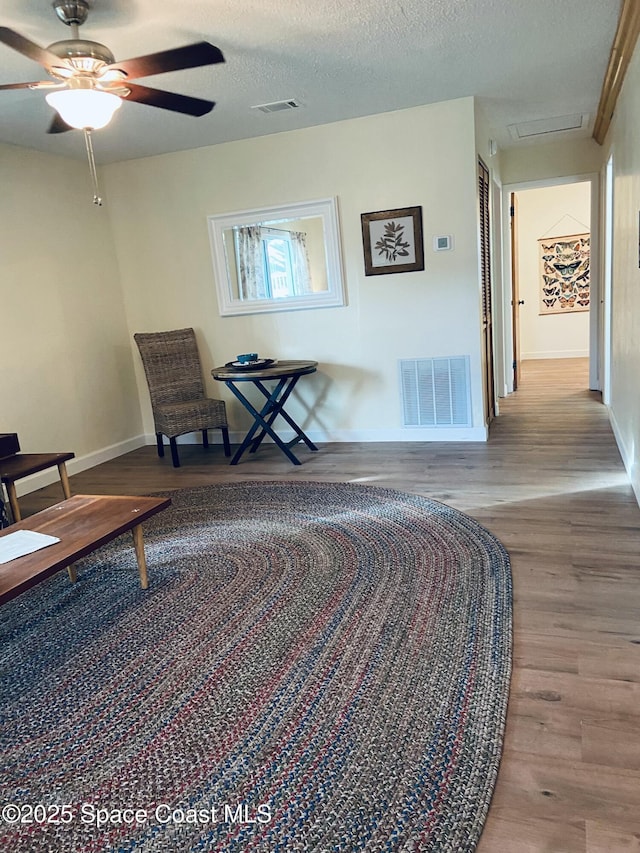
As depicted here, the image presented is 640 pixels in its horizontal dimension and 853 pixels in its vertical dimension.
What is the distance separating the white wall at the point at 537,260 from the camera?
27.8ft

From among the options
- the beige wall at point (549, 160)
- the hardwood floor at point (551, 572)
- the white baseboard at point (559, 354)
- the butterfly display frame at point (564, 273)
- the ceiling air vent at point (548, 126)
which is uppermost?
the ceiling air vent at point (548, 126)

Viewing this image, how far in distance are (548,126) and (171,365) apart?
3779 millimetres

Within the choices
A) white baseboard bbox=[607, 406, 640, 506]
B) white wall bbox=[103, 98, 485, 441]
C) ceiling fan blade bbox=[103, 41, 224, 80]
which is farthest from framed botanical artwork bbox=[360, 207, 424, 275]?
ceiling fan blade bbox=[103, 41, 224, 80]

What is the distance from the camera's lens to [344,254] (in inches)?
181

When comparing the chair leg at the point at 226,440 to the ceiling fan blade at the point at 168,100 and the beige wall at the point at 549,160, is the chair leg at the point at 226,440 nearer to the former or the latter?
the ceiling fan blade at the point at 168,100

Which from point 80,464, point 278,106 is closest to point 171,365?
point 80,464

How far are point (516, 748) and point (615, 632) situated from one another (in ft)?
2.20

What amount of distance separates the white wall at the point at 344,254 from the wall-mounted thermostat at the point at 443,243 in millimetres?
38

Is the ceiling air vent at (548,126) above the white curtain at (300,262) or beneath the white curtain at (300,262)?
above

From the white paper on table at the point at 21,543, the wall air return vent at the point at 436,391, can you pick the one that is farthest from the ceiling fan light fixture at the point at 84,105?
the wall air return vent at the point at 436,391

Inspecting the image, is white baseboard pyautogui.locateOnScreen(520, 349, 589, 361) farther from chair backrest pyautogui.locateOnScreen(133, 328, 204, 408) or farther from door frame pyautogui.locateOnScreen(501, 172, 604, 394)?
chair backrest pyautogui.locateOnScreen(133, 328, 204, 408)

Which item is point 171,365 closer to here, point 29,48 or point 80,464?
point 80,464

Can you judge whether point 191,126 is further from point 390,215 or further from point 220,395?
point 220,395

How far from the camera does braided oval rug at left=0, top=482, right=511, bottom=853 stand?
1324mm
